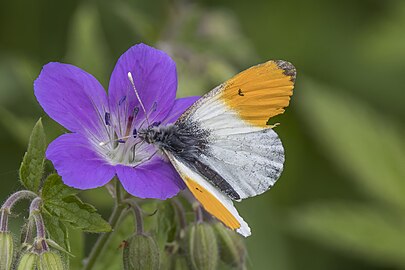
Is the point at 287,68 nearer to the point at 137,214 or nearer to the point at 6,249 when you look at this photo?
the point at 137,214

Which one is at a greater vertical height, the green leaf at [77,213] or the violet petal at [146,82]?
the violet petal at [146,82]

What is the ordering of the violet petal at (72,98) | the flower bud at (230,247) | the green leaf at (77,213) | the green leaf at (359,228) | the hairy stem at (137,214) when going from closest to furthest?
the green leaf at (77,213) → the violet petal at (72,98) → the hairy stem at (137,214) → the flower bud at (230,247) → the green leaf at (359,228)

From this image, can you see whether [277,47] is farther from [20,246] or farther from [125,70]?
[20,246]

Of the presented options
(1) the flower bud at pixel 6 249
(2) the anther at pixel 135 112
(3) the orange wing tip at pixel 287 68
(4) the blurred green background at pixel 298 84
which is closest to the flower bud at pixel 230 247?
(2) the anther at pixel 135 112

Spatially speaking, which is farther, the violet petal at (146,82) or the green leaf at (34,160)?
the violet petal at (146,82)

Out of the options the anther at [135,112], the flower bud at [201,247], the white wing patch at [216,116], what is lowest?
the flower bud at [201,247]

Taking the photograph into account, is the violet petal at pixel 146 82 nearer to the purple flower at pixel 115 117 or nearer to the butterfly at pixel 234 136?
the purple flower at pixel 115 117

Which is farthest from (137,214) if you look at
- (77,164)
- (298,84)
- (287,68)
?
(298,84)
